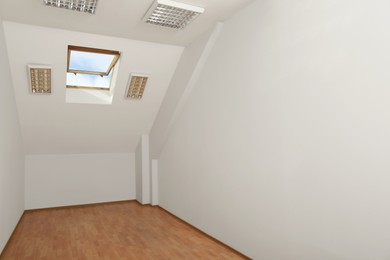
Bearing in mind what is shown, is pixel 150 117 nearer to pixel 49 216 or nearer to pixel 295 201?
pixel 49 216

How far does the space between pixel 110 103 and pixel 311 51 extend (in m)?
4.29

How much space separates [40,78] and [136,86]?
167cm

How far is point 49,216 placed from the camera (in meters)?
6.29

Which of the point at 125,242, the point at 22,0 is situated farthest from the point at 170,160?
the point at 22,0

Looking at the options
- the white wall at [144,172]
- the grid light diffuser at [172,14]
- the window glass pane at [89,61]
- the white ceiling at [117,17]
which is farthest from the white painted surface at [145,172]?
the grid light diffuser at [172,14]

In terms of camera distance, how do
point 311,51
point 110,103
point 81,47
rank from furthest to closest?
point 110,103 < point 81,47 < point 311,51

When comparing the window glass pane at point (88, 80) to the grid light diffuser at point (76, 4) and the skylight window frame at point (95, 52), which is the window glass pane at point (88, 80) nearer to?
the skylight window frame at point (95, 52)

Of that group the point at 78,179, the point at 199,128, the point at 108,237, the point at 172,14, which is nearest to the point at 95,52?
the point at 172,14

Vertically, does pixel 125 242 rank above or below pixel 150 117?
below

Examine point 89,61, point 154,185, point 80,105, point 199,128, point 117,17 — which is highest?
point 117,17

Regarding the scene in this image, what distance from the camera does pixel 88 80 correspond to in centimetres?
604

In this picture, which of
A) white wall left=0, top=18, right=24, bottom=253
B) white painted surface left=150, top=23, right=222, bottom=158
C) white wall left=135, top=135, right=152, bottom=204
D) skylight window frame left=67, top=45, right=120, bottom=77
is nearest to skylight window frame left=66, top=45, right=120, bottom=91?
skylight window frame left=67, top=45, right=120, bottom=77

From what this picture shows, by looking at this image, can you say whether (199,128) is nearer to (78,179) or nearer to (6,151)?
(6,151)

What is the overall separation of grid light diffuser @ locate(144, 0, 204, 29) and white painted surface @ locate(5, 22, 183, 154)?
89 centimetres
